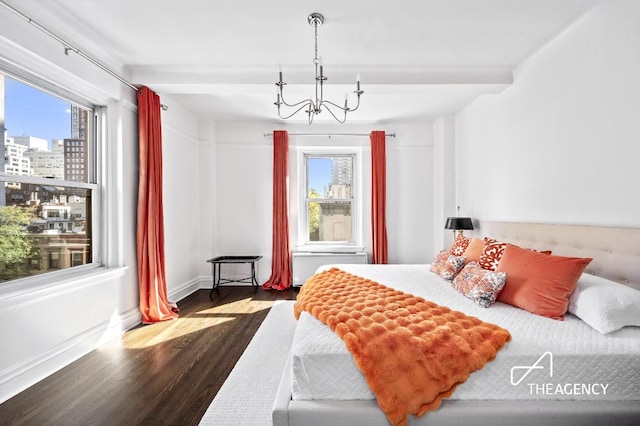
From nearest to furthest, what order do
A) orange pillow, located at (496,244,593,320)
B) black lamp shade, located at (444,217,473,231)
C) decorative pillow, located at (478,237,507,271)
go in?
1. orange pillow, located at (496,244,593,320)
2. decorative pillow, located at (478,237,507,271)
3. black lamp shade, located at (444,217,473,231)

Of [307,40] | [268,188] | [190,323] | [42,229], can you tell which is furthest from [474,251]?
[42,229]

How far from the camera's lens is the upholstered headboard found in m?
1.76

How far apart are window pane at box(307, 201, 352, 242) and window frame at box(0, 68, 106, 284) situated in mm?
2823

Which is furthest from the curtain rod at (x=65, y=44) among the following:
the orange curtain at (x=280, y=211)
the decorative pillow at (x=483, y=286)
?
the decorative pillow at (x=483, y=286)

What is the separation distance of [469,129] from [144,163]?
3.90 meters

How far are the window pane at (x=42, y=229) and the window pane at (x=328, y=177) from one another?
2957 millimetres

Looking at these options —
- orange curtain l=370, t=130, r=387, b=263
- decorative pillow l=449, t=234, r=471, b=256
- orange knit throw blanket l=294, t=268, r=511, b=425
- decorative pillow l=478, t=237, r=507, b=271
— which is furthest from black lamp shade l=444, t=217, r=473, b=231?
orange knit throw blanket l=294, t=268, r=511, b=425

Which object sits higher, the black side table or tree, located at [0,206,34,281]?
tree, located at [0,206,34,281]

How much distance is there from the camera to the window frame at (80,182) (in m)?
2.12

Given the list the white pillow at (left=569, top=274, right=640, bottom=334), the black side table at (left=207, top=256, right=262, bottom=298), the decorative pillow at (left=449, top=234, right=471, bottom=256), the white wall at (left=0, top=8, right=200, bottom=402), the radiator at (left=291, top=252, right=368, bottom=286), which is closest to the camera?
the white pillow at (left=569, top=274, right=640, bottom=334)

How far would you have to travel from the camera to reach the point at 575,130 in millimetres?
2244

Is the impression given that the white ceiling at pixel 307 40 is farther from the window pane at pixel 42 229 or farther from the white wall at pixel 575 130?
the window pane at pixel 42 229

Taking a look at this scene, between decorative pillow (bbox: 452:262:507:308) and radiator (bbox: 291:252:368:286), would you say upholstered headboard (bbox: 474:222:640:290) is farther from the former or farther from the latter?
radiator (bbox: 291:252:368:286)

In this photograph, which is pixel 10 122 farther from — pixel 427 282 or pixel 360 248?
pixel 360 248
